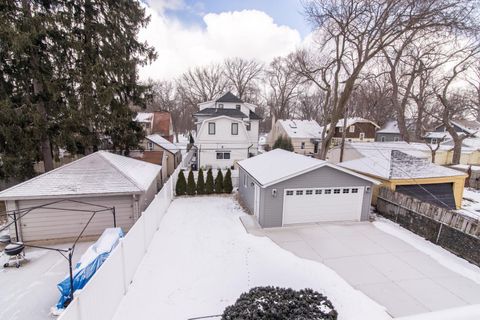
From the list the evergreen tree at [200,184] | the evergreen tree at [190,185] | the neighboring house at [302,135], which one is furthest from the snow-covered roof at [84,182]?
the neighboring house at [302,135]

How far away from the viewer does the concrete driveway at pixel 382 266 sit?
559 centimetres

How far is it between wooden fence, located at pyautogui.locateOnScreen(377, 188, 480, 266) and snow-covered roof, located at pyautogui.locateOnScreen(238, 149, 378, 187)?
1.68m

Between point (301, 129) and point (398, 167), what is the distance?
1969cm

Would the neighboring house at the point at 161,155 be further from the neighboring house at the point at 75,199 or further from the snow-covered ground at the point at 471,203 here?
the snow-covered ground at the point at 471,203

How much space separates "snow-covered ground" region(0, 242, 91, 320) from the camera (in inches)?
210

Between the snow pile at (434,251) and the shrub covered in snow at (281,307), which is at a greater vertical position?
the shrub covered in snow at (281,307)

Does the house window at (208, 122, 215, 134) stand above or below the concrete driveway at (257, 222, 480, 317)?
above

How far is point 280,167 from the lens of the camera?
10.3 meters

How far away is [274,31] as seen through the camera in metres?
16.7

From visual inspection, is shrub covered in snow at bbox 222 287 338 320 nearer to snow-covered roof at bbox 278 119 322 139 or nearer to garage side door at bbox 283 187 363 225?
garage side door at bbox 283 187 363 225

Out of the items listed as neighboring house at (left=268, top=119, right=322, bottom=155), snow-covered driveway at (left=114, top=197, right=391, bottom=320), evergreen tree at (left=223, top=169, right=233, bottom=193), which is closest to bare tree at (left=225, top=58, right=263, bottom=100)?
neighboring house at (left=268, top=119, right=322, bottom=155)

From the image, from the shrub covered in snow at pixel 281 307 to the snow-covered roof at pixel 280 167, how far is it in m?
4.68

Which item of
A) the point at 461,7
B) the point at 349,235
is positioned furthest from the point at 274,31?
the point at 349,235

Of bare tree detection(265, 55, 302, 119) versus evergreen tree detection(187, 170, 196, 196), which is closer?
evergreen tree detection(187, 170, 196, 196)
